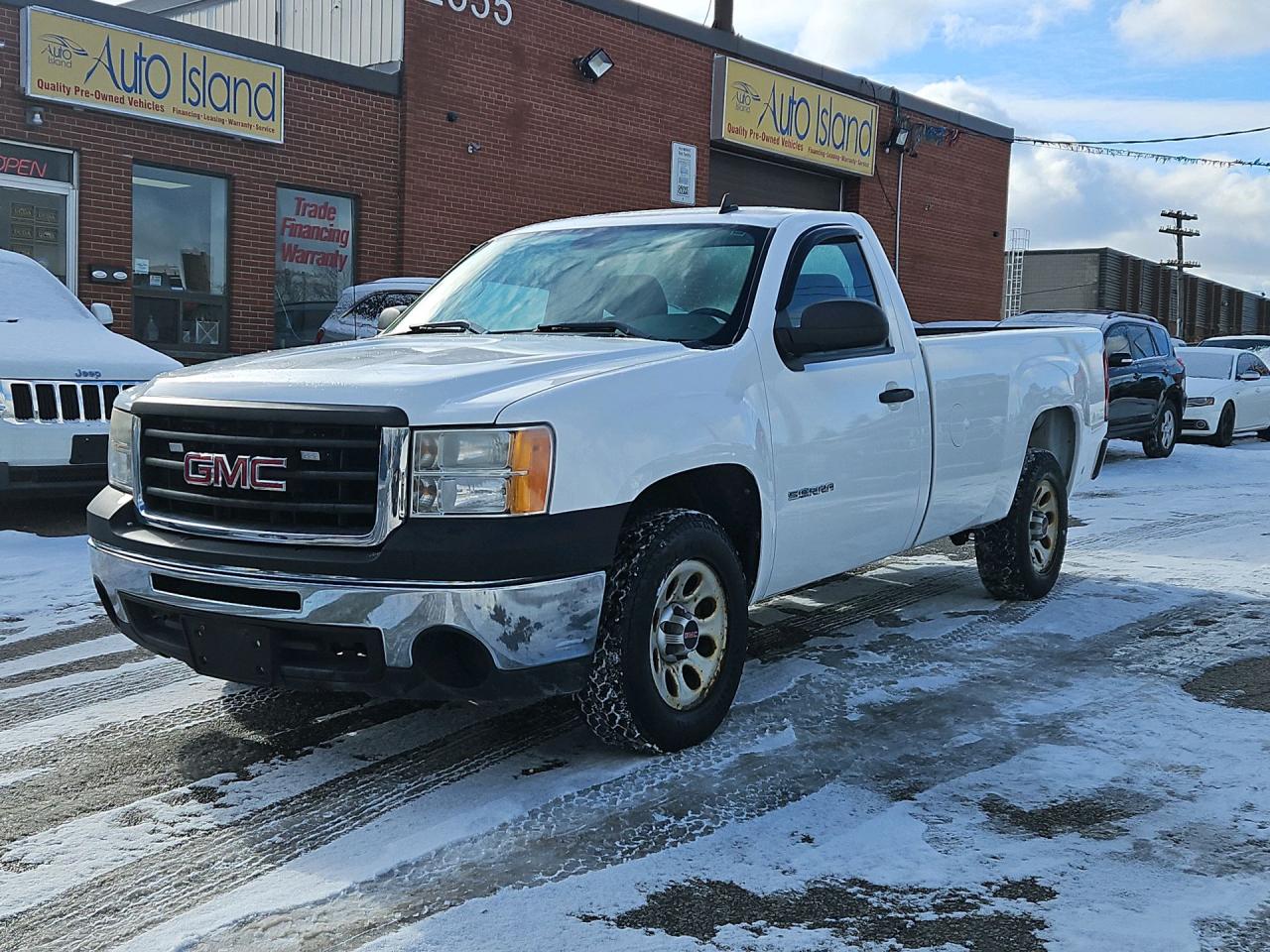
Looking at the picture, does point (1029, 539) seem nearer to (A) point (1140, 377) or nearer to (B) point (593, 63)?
(A) point (1140, 377)

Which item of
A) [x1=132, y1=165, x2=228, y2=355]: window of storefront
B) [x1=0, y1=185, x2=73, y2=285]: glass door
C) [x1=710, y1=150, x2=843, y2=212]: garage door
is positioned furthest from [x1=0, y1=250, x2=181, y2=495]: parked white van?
[x1=710, y1=150, x2=843, y2=212]: garage door

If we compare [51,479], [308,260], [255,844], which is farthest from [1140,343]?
[255,844]

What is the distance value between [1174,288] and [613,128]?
4014 centimetres

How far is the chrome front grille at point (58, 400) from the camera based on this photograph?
8422mm

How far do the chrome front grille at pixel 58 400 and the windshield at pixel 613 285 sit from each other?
379 centimetres

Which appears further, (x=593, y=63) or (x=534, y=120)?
(x=593, y=63)

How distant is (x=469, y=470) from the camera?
12.6 ft

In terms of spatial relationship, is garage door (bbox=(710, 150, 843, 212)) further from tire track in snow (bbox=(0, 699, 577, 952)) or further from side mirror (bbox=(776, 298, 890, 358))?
tire track in snow (bbox=(0, 699, 577, 952))

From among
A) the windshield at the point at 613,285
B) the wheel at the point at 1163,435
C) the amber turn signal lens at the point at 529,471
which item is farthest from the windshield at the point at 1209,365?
the amber turn signal lens at the point at 529,471

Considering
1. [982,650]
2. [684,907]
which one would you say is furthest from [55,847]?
[982,650]

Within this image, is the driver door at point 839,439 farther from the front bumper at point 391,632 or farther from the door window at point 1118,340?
the door window at point 1118,340

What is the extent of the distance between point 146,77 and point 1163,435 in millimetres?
12623

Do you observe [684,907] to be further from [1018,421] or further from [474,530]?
[1018,421]

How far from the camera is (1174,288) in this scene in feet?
177
